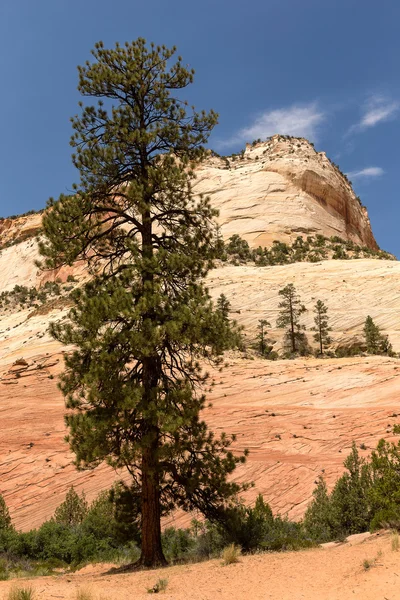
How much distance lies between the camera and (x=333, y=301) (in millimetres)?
40719

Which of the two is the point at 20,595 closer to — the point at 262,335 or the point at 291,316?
the point at 262,335

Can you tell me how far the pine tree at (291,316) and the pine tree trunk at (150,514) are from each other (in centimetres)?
2620

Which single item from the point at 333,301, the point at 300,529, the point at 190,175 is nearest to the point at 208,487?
the point at 300,529

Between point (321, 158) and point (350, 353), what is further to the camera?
point (321, 158)

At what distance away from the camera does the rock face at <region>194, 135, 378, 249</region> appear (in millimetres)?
68500

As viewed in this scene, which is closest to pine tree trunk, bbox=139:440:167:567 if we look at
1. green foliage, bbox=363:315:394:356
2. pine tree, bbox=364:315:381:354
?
green foliage, bbox=363:315:394:356

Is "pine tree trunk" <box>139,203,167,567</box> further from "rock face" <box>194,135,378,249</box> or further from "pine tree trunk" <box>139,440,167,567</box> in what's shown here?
"rock face" <box>194,135,378,249</box>

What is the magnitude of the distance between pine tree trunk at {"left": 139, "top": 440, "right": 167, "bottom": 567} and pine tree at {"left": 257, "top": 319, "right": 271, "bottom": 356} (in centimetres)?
2436

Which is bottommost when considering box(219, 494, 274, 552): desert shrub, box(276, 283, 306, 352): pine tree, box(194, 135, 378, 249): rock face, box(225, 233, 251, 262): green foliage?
A: box(219, 494, 274, 552): desert shrub

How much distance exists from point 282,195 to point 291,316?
132 ft

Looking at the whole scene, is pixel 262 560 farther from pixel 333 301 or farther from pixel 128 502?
pixel 333 301

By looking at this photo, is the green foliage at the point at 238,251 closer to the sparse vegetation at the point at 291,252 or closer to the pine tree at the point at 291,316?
the sparse vegetation at the point at 291,252

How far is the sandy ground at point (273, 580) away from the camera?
Result: 711cm

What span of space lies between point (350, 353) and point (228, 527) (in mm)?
24839
